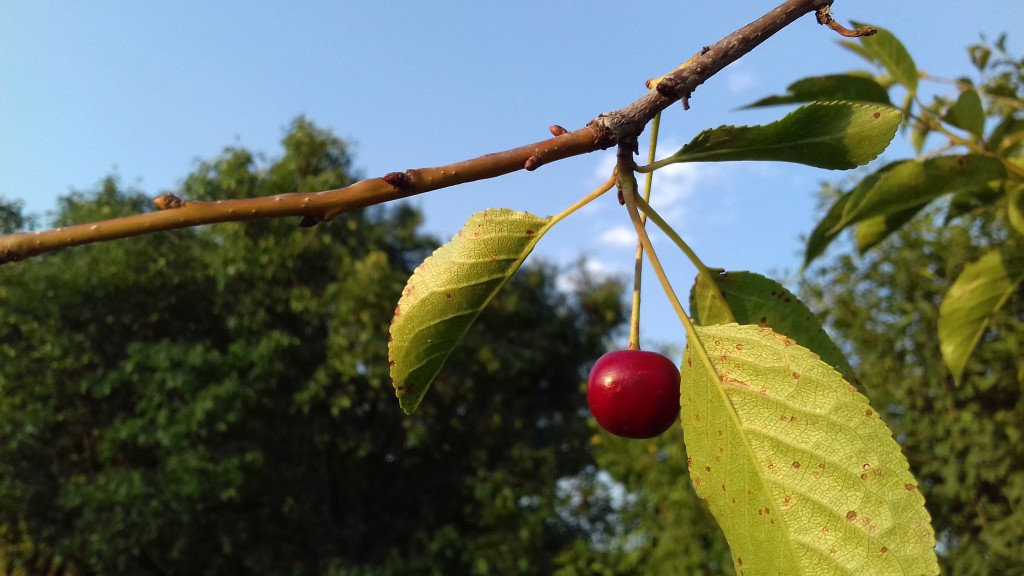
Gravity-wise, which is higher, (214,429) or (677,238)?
(677,238)

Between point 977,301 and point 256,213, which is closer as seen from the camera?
point 256,213

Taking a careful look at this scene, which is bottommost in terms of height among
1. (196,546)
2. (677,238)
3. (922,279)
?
(196,546)

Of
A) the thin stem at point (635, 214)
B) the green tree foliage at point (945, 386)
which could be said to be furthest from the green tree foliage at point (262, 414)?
the thin stem at point (635, 214)

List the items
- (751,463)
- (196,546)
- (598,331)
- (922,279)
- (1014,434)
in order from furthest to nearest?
(598,331) → (196,546) → (922,279) → (1014,434) → (751,463)

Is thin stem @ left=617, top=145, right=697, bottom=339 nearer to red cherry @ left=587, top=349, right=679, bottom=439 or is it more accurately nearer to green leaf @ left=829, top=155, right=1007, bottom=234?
red cherry @ left=587, top=349, right=679, bottom=439

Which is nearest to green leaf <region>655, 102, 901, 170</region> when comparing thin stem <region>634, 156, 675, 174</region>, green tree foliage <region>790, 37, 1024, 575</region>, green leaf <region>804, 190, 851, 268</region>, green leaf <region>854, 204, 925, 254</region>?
thin stem <region>634, 156, 675, 174</region>

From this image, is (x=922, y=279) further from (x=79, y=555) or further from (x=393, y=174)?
(x=79, y=555)

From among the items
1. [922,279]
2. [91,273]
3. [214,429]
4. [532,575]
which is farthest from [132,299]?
[922,279]

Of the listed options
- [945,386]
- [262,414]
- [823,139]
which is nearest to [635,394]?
[823,139]

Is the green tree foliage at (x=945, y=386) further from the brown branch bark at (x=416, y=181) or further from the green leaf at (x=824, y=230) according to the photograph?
the brown branch bark at (x=416, y=181)
